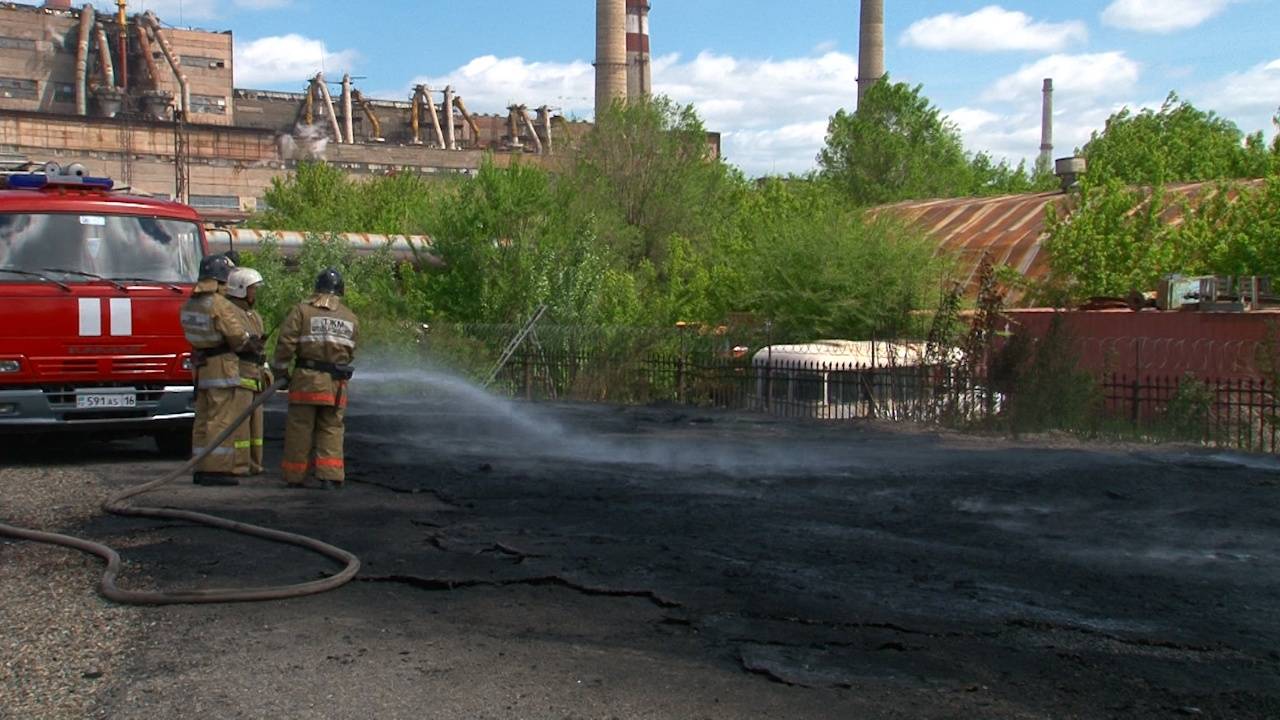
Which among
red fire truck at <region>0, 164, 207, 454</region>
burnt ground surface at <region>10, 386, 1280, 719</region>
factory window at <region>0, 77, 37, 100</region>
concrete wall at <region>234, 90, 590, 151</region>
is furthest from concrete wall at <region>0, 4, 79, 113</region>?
burnt ground surface at <region>10, 386, 1280, 719</region>

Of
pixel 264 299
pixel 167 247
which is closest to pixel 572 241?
pixel 264 299

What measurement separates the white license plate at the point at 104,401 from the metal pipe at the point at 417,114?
77241mm

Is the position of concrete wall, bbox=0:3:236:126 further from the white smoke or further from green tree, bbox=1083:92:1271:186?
green tree, bbox=1083:92:1271:186

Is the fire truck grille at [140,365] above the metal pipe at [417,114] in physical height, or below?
below

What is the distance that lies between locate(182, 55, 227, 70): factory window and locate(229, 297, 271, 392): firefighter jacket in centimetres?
7800

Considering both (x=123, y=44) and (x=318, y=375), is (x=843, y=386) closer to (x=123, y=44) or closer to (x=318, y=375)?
(x=318, y=375)

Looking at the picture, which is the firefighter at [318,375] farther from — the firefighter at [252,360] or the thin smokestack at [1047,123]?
the thin smokestack at [1047,123]

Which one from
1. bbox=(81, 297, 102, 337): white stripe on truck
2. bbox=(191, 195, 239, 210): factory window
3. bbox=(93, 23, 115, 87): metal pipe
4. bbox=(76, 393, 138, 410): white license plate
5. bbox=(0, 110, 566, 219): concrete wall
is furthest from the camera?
bbox=(93, 23, 115, 87): metal pipe

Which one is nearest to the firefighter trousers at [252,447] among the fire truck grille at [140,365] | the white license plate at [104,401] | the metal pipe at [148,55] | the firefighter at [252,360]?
the firefighter at [252,360]

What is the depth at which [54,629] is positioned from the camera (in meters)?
6.04

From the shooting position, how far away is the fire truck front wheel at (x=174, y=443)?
41.7 ft

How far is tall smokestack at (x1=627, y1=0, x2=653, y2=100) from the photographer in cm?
8144

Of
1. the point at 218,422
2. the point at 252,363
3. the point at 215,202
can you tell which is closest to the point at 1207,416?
the point at 252,363

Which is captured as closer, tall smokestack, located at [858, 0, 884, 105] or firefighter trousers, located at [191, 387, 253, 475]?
firefighter trousers, located at [191, 387, 253, 475]
